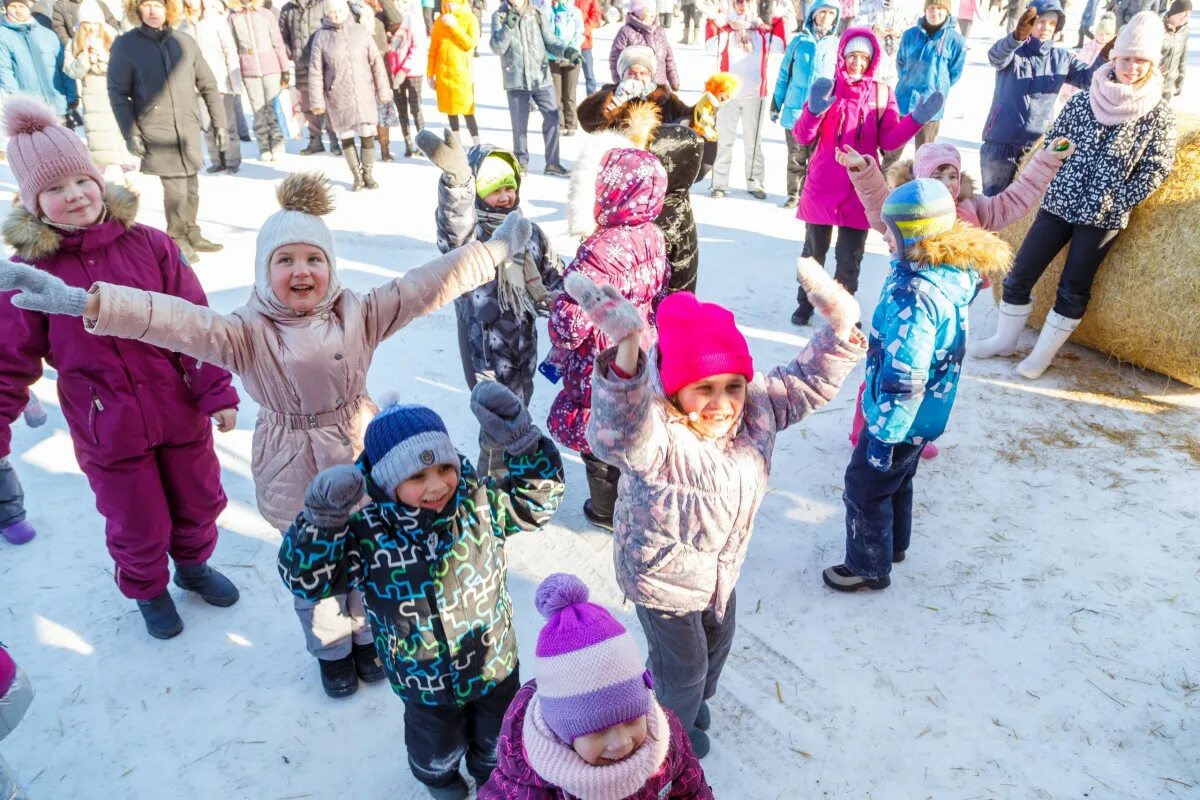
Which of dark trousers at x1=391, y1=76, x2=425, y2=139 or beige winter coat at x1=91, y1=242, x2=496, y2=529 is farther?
dark trousers at x1=391, y1=76, x2=425, y2=139

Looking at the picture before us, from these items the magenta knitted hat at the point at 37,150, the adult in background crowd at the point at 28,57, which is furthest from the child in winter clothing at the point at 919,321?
the adult in background crowd at the point at 28,57

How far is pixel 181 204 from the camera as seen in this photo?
270 inches

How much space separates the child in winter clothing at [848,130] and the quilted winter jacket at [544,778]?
4.10 meters

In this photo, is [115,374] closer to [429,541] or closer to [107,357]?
[107,357]

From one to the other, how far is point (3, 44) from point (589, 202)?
8.81m

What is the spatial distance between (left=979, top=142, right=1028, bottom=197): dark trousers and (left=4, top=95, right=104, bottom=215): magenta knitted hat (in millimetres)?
6654

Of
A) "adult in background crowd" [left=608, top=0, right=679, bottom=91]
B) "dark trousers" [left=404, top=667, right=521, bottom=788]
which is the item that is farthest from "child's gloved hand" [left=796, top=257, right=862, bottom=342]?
"adult in background crowd" [left=608, top=0, right=679, bottom=91]

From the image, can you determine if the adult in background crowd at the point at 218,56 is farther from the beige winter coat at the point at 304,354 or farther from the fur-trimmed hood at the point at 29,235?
the beige winter coat at the point at 304,354

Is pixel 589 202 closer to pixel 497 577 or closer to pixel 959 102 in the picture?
pixel 497 577

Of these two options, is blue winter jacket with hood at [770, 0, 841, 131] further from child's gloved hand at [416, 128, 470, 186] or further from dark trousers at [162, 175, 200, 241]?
dark trousers at [162, 175, 200, 241]

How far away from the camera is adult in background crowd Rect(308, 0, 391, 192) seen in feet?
27.0

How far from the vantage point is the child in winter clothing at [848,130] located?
16.8ft

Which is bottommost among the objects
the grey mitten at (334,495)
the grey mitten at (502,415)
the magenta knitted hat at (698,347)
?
the grey mitten at (334,495)

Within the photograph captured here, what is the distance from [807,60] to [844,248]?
2956 mm
